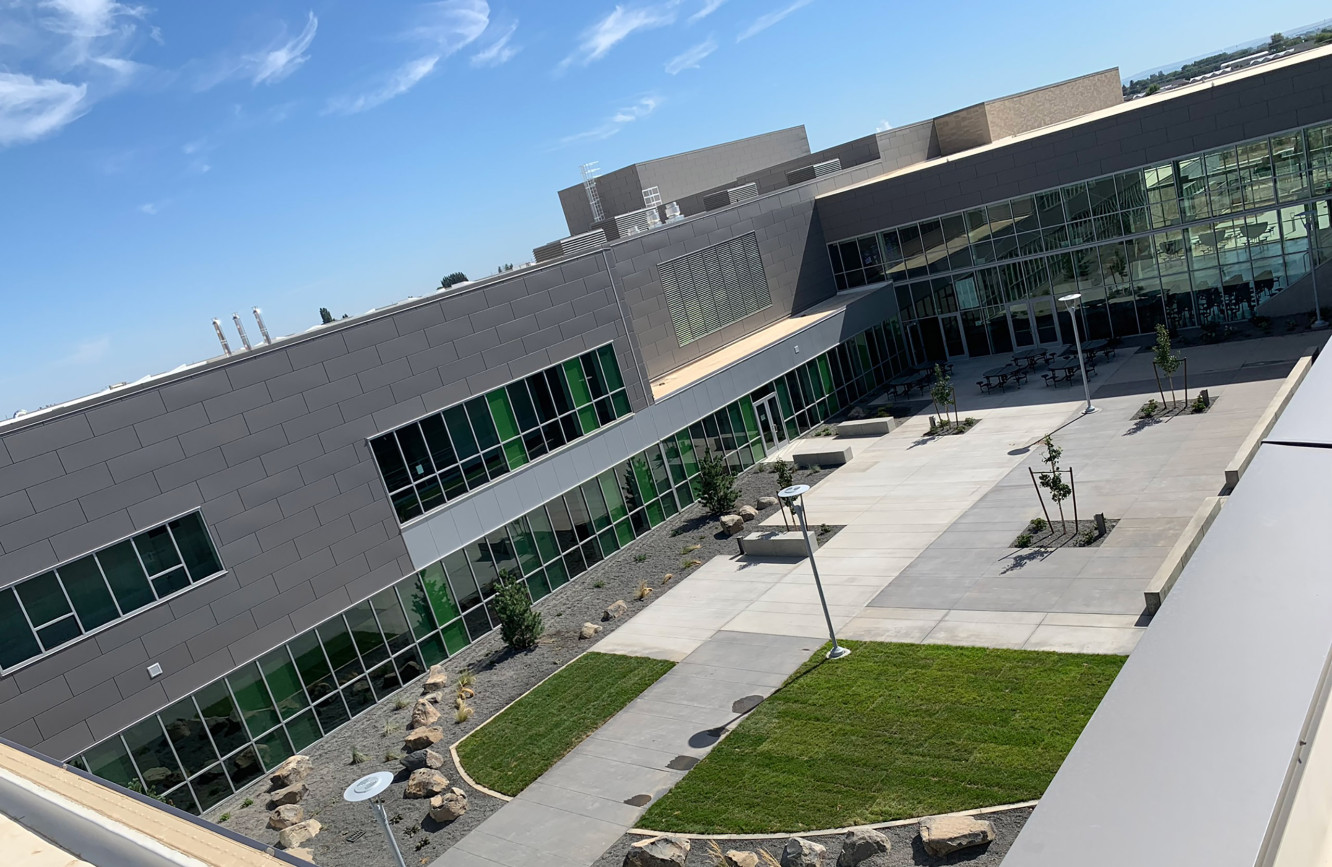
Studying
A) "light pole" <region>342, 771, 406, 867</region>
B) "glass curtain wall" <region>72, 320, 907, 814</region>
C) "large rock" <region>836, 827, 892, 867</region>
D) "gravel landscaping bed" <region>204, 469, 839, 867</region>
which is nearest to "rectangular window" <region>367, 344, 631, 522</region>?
"glass curtain wall" <region>72, 320, 907, 814</region>

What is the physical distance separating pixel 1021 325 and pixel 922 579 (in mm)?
18994

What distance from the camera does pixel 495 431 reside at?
2266 centimetres

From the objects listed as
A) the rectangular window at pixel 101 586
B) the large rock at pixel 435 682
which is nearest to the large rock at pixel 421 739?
the large rock at pixel 435 682

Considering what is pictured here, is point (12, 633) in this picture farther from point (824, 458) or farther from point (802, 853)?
point (824, 458)

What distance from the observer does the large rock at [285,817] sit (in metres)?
15.7

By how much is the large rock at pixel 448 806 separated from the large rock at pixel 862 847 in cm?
640

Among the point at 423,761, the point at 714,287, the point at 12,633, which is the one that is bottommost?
the point at 423,761

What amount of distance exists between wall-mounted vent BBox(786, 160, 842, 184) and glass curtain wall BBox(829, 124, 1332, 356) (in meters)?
3.89

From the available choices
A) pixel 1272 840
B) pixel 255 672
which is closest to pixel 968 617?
pixel 255 672

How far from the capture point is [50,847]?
13.7ft

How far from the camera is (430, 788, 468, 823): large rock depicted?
14.6 metres

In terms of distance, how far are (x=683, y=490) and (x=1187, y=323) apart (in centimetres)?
1775

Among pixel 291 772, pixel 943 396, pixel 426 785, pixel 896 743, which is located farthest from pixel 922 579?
pixel 291 772

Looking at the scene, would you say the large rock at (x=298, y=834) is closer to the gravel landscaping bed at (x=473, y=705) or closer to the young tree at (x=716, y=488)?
the gravel landscaping bed at (x=473, y=705)
